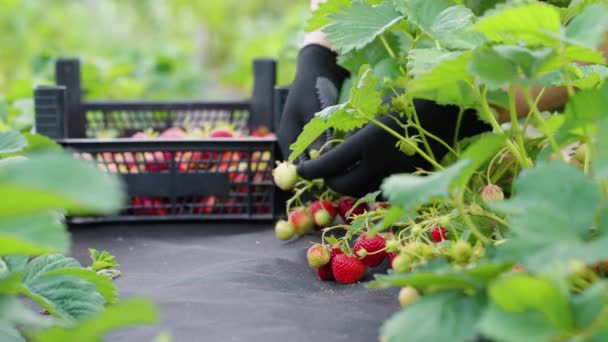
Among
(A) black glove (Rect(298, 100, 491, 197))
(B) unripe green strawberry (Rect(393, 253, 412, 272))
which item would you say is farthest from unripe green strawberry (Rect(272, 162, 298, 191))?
(B) unripe green strawberry (Rect(393, 253, 412, 272))

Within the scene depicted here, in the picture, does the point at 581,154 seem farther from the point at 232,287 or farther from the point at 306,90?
the point at 306,90

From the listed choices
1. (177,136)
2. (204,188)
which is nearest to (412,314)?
(204,188)

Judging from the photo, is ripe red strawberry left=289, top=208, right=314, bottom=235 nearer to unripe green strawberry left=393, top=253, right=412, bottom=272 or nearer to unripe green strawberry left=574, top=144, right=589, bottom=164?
unripe green strawberry left=574, top=144, right=589, bottom=164

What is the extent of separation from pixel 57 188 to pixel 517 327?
0.42 meters

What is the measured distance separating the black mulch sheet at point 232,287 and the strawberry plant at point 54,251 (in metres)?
0.10

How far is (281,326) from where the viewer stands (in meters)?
1.21

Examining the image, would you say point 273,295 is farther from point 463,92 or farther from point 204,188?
point 204,188

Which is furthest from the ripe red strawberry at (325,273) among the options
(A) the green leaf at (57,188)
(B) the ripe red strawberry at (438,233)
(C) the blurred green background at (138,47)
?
(C) the blurred green background at (138,47)

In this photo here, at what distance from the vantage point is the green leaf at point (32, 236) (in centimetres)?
84

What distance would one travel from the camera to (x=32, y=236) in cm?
87

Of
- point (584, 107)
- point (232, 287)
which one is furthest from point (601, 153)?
point (232, 287)

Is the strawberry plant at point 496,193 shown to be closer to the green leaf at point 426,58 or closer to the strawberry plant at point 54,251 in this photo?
the green leaf at point 426,58

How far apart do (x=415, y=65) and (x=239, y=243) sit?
35.6 inches

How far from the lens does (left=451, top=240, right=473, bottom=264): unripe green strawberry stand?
42.2 inches
